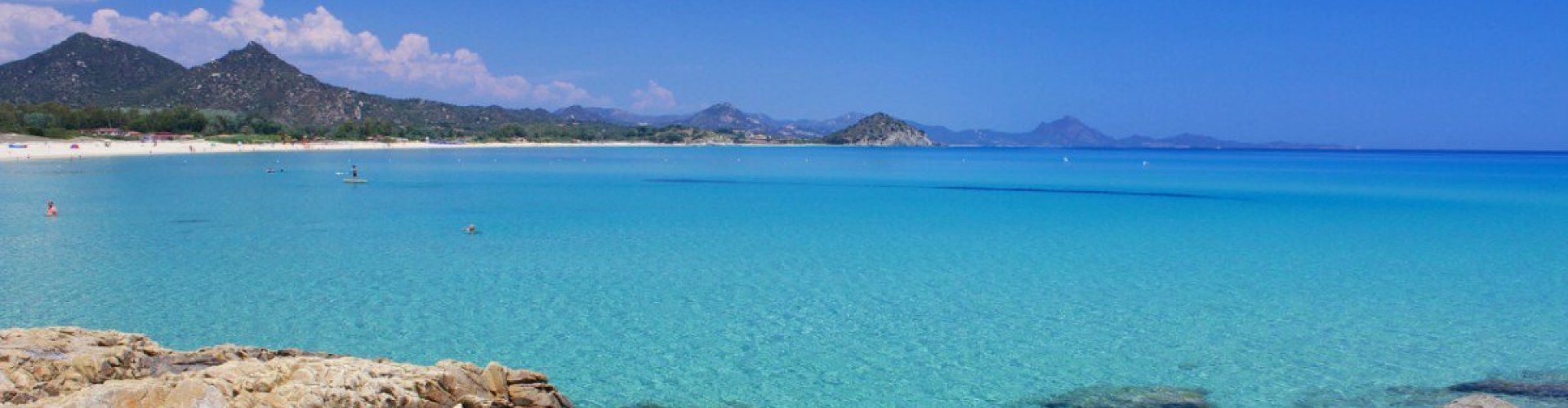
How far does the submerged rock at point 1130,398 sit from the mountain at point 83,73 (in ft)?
623

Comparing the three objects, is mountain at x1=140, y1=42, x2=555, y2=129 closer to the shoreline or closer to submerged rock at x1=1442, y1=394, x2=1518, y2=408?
the shoreline

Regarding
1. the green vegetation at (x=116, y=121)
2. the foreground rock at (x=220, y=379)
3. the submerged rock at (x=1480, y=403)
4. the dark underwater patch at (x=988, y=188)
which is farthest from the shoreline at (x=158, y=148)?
the submerged rock at (x=1480, y=403)

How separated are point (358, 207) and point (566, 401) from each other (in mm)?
26522

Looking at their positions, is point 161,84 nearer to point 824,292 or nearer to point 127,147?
point 127,147

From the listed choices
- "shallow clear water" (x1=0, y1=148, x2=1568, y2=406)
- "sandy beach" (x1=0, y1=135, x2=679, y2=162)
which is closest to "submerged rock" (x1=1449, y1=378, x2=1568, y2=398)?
"shallow clear water" (x1=0, y1=148, x2=1568, y2=406)

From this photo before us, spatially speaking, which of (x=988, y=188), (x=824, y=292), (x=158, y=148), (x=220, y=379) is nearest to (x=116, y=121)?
(x=158, y=148)

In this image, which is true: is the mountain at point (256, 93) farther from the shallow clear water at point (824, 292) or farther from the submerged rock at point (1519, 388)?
the submerged rock at point (1519, 388)

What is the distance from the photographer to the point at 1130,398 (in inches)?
369

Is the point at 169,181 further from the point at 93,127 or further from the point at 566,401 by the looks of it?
the point at 93,127

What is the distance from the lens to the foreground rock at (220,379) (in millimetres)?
6129

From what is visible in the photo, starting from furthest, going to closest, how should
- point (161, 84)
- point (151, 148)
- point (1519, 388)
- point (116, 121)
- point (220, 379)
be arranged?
1. point (161, 84)
2. point (116, 121)
3. point (151, 148)
4. point (1519, 388)
5. point (220, 379)

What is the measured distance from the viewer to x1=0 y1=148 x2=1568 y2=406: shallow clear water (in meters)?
10.6

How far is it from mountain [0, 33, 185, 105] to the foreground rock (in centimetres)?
18606

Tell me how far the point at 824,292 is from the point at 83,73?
20798cm
